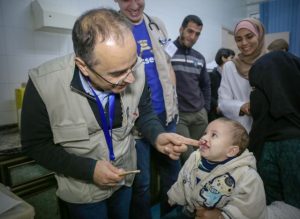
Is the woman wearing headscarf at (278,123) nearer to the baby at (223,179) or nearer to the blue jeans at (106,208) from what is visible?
the baby at (223,179)

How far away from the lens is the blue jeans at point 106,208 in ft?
4.03

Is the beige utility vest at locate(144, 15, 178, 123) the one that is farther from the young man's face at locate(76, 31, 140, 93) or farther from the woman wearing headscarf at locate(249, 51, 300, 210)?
the young man's face at locate(76, 31, 140, 93)

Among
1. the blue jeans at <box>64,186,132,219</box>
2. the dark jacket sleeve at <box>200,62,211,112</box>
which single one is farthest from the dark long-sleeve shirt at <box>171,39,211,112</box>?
the blue jeans at <box>64,186,132,219</box>

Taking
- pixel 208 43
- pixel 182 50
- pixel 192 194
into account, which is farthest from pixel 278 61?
pixel 208 43

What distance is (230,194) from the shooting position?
4.50 feet

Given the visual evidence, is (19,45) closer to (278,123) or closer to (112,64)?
(112,64)

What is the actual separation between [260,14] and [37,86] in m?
6.05

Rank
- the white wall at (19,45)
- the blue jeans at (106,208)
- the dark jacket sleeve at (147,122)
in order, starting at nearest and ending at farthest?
the blue jeans at (106,208)
the dark jacket sleeve at (147,122)
the white wall at (19,45)

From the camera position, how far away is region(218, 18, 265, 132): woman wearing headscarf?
6.71 ft

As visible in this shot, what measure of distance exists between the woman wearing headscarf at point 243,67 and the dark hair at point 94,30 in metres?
1.34

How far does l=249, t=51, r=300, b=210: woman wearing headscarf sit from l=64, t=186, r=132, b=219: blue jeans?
83cm

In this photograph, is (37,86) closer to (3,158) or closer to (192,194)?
(3,158)

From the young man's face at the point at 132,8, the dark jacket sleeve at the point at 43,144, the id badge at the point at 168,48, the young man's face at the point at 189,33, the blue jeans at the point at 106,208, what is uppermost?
the young man's face at the point at 132,8

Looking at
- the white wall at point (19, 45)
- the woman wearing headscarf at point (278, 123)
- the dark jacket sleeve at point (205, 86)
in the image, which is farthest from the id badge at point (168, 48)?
the white wall at point (19, 45)
